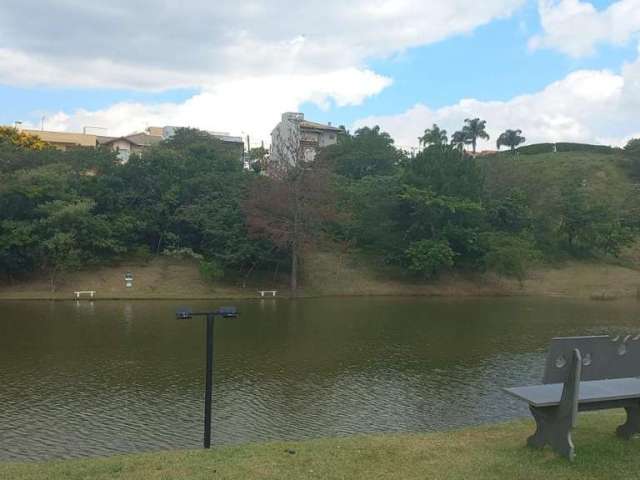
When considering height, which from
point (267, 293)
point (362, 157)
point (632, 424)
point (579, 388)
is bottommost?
point (267, 293)

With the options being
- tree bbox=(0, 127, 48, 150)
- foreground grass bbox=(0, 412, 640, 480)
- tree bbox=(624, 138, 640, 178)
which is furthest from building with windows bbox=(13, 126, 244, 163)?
foreground grass bbox=(0, 412, 640, 480)

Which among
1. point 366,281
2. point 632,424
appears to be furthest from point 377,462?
point 366,281

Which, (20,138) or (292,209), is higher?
(20,138)

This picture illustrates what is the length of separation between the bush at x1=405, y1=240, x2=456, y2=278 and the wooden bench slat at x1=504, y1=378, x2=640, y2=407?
27.0 m

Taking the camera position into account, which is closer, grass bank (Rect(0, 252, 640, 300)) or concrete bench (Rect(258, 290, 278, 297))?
grass bank (Rect(0, 252, 640, 300))

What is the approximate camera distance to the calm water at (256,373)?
9.95 m

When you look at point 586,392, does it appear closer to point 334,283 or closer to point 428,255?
point 428,255

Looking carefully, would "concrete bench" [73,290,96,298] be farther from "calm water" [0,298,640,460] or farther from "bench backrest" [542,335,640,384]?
"bench backrest" [542,335,640,384]

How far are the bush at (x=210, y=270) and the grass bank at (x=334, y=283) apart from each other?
0.51 metres

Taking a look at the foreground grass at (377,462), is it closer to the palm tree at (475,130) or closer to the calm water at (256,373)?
the calm water at (256,373)

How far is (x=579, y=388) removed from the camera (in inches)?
252

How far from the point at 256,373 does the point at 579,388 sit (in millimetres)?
8849

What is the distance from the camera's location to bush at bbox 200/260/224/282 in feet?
105

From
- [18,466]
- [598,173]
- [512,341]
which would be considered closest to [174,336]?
[512,341]
